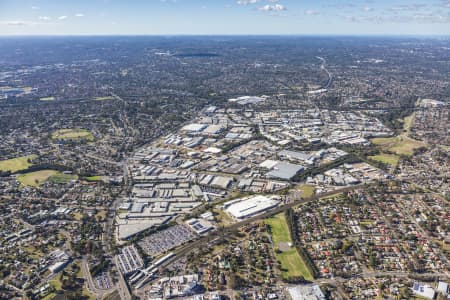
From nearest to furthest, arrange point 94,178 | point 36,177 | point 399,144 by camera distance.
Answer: point 94,178, point 36,177, point 399,144

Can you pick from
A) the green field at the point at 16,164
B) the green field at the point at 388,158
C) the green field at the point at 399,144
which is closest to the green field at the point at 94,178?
the green field at the point at 16,164

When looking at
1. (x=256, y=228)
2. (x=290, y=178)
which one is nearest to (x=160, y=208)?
(x=256, y=228)

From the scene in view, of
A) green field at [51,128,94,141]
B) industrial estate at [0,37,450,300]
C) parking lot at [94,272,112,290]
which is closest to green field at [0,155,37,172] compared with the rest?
industrial estate at [0,37,450,300]

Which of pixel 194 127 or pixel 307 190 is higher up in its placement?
pixel 194 127

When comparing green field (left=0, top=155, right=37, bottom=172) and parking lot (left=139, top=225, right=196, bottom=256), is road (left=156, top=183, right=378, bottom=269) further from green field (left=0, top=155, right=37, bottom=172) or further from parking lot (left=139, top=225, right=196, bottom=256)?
green field (left=0, top=155, right=37, bottom=172)

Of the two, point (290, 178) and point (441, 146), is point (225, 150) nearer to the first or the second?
point (290, 178)

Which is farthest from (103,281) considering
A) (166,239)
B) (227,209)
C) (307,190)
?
(307,190)

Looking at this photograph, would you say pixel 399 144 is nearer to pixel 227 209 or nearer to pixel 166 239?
pixel 227 209
